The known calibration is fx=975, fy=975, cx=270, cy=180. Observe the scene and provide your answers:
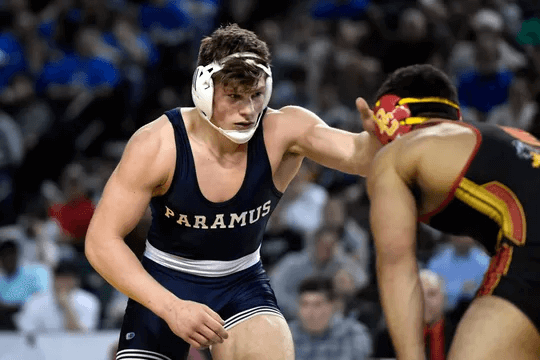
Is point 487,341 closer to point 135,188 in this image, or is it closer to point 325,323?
point 135,188

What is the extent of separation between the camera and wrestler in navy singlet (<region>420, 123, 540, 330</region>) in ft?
10.3

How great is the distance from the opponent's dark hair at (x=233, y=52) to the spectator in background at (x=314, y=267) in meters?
3.86

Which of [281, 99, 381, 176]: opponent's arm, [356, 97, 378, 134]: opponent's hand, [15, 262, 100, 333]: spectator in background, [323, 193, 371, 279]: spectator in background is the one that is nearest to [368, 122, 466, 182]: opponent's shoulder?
[356, 97, 378, 134]: opponent's hand

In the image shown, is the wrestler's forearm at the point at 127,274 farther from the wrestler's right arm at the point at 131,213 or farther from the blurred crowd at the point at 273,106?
the blurred crowd at the point at 273,106

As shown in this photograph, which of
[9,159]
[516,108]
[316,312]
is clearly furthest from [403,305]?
[9,159]

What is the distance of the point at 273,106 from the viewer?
1098cm

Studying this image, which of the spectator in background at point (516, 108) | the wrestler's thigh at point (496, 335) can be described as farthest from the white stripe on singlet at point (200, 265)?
the spectator in background at point (516, 108)

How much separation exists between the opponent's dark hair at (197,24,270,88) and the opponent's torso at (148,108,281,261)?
1.03 ft

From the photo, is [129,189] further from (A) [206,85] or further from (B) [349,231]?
(B) [349,231]

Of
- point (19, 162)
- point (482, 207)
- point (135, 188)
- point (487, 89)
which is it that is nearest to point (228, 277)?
point (135, 188)

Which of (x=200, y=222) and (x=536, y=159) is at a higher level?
(x=536, y=159)

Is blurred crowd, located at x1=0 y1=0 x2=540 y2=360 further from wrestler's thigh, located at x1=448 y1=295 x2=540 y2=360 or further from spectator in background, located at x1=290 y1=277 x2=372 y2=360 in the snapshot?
wrestler's thigh, located at x1=448 y1=295 x2=540 y2=360

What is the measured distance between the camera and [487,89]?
377 inches

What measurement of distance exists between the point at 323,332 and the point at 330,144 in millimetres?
2706
